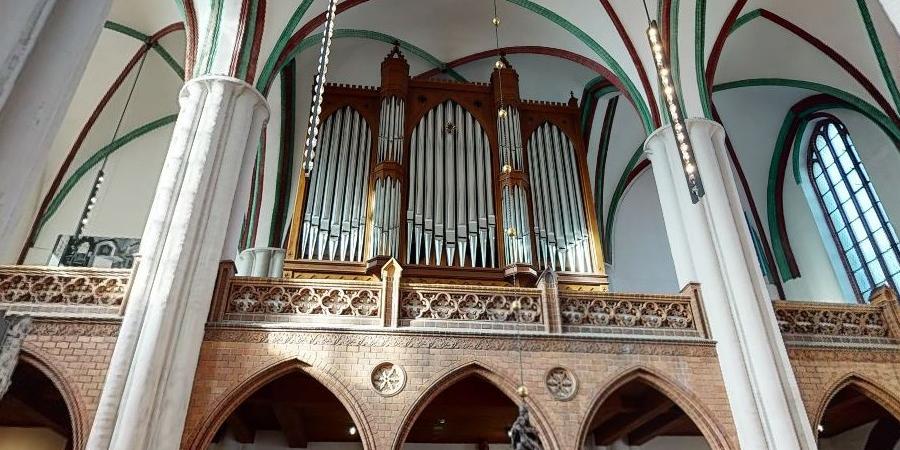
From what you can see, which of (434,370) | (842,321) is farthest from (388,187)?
(842,321)

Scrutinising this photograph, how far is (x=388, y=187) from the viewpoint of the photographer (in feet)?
34.5

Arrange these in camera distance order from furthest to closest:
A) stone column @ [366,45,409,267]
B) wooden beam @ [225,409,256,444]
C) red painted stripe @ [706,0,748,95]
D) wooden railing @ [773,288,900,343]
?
A: red painted stripe @ [706,0,748,95]
stone column @ [366,45,409,267]
wooden beam @ [225,409,256,444]
wooden railing @ [773,288,900,343]

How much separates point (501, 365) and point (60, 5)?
20.8ft

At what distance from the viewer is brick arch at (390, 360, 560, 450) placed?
23.8 ft

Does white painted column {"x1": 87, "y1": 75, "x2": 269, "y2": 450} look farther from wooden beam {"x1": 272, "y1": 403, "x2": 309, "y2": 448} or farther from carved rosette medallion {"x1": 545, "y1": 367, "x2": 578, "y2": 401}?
carved rosette medallion {"x1": 545, "y1": 367, "x2": 578, "y2": 401}

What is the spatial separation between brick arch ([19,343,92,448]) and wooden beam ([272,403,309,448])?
282 centimetres

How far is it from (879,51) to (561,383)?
889 cm

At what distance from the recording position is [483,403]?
9.18 metres

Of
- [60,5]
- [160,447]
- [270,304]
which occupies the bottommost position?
[160,447]

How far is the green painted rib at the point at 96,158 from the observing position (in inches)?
485

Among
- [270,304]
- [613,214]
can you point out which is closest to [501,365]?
[270,304]

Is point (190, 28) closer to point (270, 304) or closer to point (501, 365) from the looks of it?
point (270, 304)

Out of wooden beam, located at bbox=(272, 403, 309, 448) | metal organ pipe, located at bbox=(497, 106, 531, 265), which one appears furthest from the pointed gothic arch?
metal organ pipe, located at bbox=(497, 106, 531, 265)

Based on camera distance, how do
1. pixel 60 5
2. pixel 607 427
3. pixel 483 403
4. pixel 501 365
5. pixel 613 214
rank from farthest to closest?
pixel 613 214
pixel 607 427
pixel 483 403
pixel 501 365
pixel 60 5
